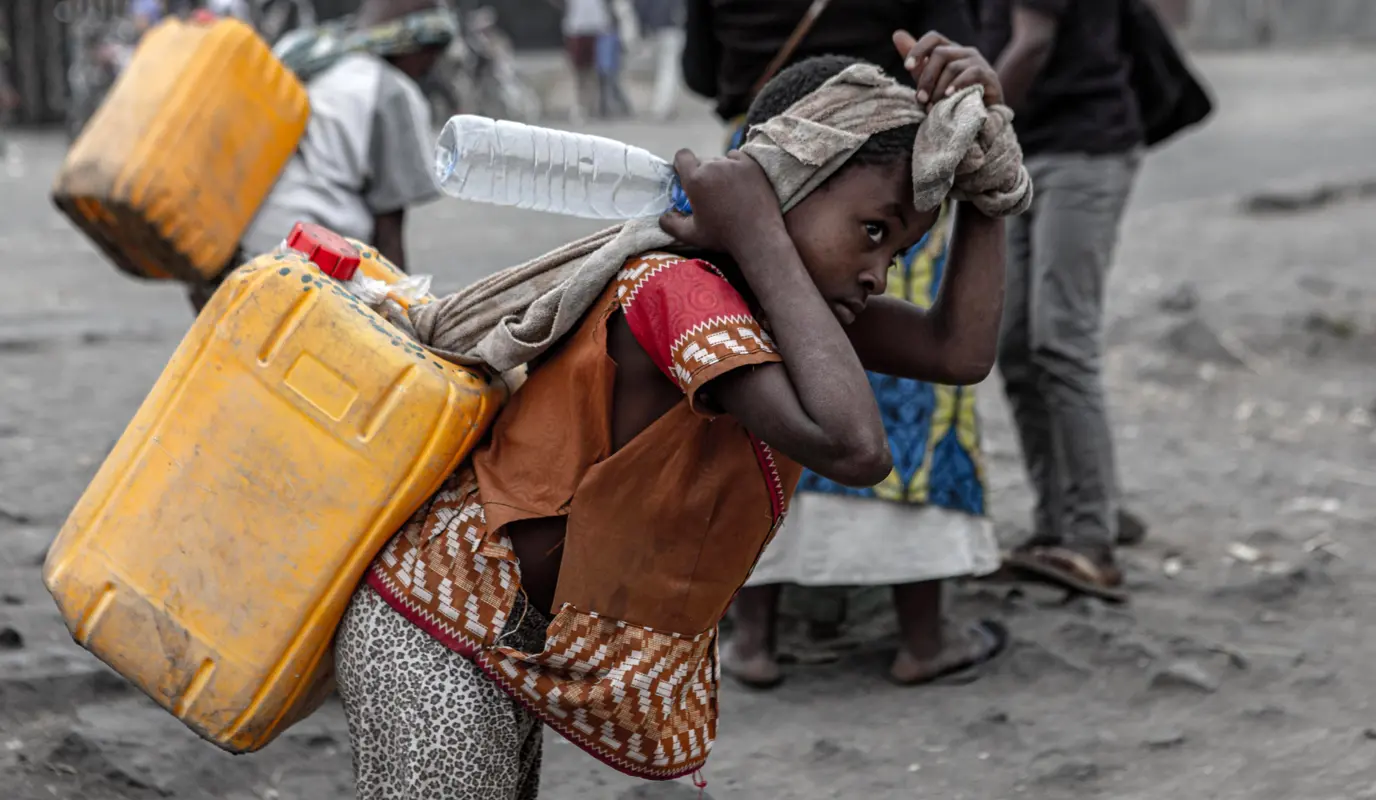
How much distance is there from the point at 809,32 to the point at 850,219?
179cm

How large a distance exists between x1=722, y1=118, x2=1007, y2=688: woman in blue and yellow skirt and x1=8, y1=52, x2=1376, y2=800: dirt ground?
0.99ft

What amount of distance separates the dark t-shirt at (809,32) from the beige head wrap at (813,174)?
1.52 meters

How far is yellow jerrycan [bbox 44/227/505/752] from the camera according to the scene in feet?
6.34

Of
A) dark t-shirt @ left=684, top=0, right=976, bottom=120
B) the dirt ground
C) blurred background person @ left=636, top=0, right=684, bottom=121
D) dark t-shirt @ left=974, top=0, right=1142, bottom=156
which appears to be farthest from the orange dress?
blurred background person @ left=636, top=0, right=684, bottom=121

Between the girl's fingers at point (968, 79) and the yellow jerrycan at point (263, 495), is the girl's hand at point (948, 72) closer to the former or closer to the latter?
the girl's fingers at point (968, 79)

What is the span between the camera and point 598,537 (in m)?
1.95

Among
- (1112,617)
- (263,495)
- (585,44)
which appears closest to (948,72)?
(263,495)

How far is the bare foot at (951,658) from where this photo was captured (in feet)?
12.2

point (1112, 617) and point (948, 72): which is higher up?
point (948, 72)

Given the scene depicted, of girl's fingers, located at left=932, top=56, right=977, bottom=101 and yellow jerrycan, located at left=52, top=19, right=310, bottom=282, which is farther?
yellow jerrycan, located at left=52, top=19, right=310, bottom=282

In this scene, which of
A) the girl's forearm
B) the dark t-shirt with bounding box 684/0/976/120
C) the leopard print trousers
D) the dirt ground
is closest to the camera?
the leopard print trousers

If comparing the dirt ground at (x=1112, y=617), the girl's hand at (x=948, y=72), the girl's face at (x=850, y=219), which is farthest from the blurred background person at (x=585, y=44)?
the girl's face at (x=850, y=219)

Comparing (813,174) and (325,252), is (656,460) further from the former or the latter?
(325,252)

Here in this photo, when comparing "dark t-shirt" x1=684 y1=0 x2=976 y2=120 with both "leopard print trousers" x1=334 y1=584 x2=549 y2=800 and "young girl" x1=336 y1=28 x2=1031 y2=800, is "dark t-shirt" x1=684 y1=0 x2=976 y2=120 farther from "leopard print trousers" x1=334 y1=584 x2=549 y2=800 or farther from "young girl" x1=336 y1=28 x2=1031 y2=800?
"leopard print trousers" x1=334 y1=584 x2=549 y2=800
